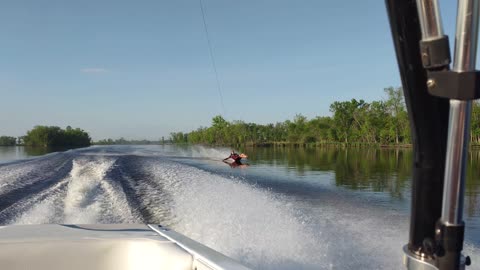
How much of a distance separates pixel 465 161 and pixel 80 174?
1211cm

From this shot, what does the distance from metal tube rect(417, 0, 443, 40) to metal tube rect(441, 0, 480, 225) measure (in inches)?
1.6

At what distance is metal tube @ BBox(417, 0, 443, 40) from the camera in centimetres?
77

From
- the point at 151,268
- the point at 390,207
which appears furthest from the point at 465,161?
the point at 390,207

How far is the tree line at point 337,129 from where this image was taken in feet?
196

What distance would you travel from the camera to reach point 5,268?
2.11 m

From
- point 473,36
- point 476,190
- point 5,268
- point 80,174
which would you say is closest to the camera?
point 473,36

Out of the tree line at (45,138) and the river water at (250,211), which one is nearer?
the river water at (250,211)

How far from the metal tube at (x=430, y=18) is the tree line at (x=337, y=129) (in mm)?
48423

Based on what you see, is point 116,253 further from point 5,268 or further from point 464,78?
point 464,78

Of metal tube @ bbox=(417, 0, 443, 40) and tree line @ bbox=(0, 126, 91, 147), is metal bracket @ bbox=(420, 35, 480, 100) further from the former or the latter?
tree line @ bbox=(0, 126, 91, 147)

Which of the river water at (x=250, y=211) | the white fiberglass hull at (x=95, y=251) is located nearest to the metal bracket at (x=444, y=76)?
the white fiberglass hull at (x=95, y=251)

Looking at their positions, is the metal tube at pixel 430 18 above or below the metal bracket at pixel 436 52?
above

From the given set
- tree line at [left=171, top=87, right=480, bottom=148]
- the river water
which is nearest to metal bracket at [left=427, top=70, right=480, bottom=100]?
the river water

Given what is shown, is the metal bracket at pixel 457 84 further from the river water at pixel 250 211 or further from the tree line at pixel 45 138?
the tree line at pixel 45 138
